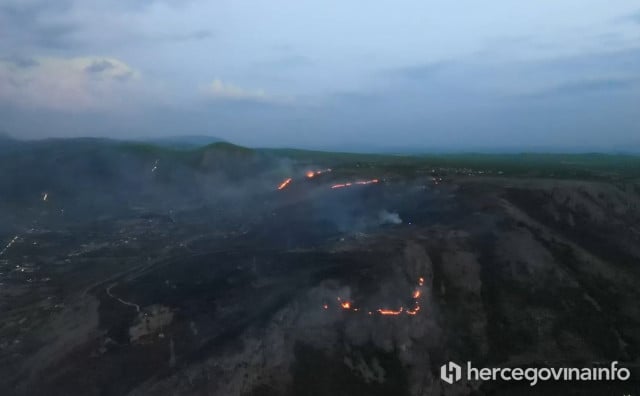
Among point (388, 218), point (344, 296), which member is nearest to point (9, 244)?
point (388, 218)

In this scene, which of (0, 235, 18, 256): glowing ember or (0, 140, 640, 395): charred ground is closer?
(0, 140, 640, 395): charred ground

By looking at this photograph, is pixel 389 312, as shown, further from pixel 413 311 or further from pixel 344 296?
pixel 344 296

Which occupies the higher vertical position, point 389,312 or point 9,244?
point 389,312

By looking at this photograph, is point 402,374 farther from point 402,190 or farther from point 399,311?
point 402,190
